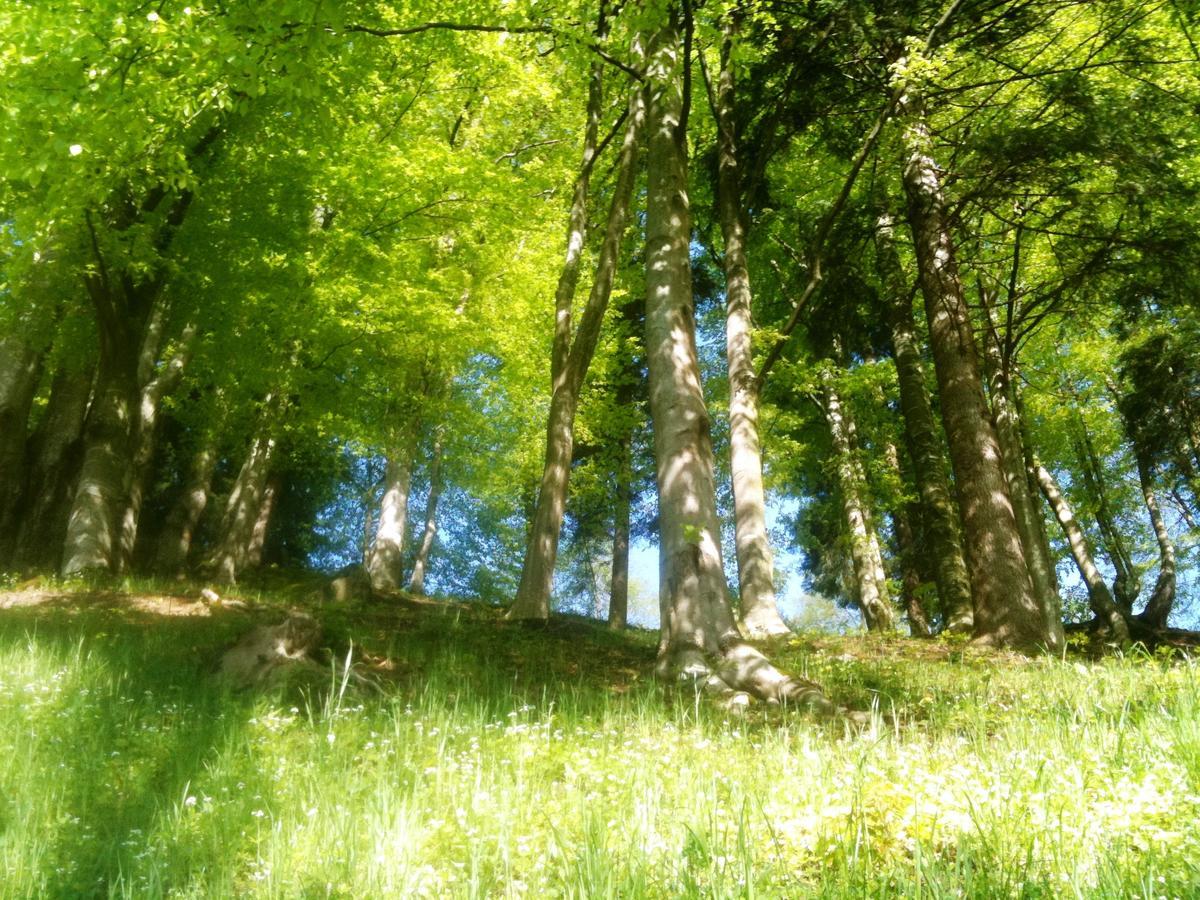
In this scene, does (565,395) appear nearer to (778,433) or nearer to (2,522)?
(778,433)

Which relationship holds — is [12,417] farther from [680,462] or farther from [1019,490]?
[1019,490]

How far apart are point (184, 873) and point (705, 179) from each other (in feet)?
50.5

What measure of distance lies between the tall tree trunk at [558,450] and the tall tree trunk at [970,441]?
462 centimetres

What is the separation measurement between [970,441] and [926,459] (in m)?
3.05

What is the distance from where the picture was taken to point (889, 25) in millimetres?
10242

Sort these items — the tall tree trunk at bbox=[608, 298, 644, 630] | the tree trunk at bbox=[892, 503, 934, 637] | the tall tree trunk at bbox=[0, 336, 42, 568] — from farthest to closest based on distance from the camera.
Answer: the tall tree trunk at bbox=[608, 298, 644, 630], the tree trunk at bbox=[892, 503, 934, 637], the tall tree trunk at bbox=[0, 336, 42, 568]

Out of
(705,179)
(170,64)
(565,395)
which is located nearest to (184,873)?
(170,64)

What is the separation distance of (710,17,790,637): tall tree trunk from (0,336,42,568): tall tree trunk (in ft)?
37.4

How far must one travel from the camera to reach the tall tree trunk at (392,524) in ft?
58.7

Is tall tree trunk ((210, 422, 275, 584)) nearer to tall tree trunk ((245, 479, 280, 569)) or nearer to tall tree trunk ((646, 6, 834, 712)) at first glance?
tall tree trunk ((245, 479, 280, 569))

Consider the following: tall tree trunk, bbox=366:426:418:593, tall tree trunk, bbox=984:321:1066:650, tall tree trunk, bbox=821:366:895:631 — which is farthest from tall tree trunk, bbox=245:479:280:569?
tall tree trunk, bbox=984:321:1066:650

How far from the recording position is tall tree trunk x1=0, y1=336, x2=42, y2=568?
1313 cm

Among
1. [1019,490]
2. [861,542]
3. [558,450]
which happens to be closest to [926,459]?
[1019,490]

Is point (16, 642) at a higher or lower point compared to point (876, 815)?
higher
